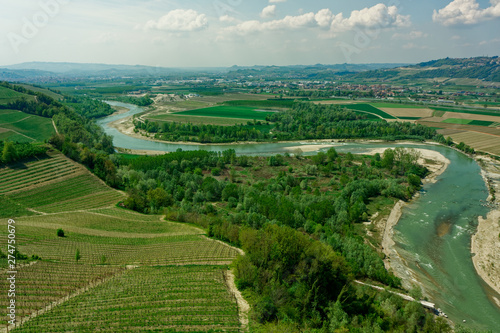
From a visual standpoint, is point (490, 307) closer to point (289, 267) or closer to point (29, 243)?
point (289, 267)

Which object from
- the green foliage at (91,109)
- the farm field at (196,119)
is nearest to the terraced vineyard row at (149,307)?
the farm field at (196,119)

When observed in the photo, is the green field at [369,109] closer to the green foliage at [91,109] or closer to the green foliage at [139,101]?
the green foliage at [139,101]

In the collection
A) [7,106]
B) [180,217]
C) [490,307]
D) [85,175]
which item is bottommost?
[490,307]

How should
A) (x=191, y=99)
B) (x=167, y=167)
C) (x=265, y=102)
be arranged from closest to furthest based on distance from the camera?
(x=167, y=167)
(x=265, y=102)
(x=191, y=99)

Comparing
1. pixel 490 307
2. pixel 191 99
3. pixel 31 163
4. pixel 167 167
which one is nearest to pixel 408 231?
pixel 490 307

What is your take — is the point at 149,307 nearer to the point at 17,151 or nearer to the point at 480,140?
the point at 17,151

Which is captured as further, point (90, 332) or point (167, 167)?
point (167, 167)
